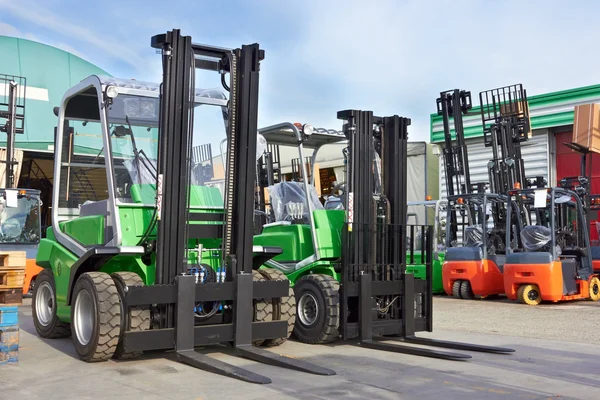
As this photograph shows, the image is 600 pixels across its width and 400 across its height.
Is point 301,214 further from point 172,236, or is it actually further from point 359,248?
point 172,236

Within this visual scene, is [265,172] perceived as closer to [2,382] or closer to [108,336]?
[108,336]

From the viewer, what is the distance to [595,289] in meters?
15.6

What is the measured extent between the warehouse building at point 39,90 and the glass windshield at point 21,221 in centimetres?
1171

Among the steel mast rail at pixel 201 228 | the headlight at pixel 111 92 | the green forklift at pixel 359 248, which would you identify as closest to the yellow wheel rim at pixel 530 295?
the green forklift at pixel 359 248

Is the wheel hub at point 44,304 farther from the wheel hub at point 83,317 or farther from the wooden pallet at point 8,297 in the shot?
the wheel hub at point 83,317

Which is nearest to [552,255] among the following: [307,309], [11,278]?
[307,309]

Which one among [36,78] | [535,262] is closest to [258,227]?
[535,262]

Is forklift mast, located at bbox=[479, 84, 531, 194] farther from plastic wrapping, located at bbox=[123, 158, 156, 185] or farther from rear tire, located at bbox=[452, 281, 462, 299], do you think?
plastic wrapping, located at bbox=[123, 158, 156, 185]

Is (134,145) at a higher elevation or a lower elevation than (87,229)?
higher

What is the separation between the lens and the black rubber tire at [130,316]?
6.82m

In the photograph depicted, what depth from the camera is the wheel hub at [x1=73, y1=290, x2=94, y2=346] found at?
7273 mm

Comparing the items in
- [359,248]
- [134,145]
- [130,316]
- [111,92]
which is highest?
[111,92]

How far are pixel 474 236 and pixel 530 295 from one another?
2010mm

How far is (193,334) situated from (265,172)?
3.96 metres
